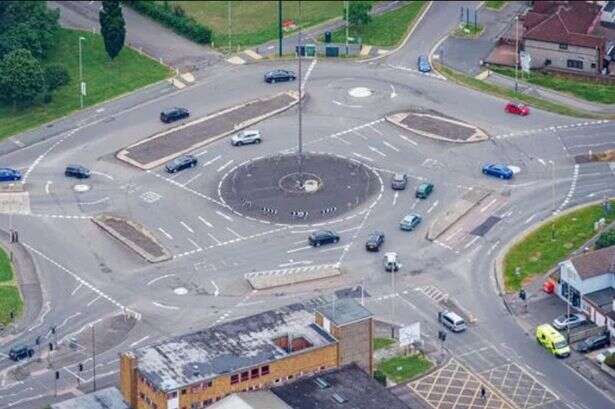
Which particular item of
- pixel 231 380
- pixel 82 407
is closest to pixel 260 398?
pixel 231 380

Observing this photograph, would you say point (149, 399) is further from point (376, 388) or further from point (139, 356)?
point (376, 388)

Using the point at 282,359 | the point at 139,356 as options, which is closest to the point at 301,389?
the point at 282,359

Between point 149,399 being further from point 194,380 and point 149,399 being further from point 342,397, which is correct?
point 342,397

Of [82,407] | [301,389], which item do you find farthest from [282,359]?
[82,407]

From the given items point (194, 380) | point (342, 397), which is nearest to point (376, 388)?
point (342, 397)

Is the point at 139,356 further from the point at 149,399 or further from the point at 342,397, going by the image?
the point at 342,397

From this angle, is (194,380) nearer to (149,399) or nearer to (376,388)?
(149,399)
